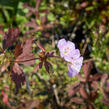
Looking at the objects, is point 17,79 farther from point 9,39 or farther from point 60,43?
point 60,43

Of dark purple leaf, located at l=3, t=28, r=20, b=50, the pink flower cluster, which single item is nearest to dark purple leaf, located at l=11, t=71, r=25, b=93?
dark purple leaf, located at l=3, t=28, r=20, b=50

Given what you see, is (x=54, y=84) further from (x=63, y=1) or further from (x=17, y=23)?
(x=63, y=1)

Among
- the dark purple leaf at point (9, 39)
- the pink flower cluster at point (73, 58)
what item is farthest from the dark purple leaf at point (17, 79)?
the pink flower cluster at point (73, 58)

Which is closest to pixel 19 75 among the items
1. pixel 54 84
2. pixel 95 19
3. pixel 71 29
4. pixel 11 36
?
pixel 11 36

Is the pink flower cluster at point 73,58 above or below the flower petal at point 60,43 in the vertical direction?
below

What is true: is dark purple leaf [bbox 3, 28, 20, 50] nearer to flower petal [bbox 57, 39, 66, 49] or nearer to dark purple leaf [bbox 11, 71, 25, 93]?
dark purple leaf [bbox 11, 71, 25, 93]

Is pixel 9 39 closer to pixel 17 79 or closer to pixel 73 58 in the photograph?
pixel 17 79

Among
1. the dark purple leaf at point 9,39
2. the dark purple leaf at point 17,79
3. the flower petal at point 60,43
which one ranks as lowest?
the dark purple leaf at point 17,79

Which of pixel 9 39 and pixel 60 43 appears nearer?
pixel 60 43

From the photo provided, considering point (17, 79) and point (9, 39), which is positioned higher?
point (9, 39)

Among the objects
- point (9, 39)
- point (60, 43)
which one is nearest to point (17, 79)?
point (9, 39)

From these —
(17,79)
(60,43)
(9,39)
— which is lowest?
(17,79)

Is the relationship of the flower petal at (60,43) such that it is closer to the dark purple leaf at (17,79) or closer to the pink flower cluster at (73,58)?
the pink flower cluster at (73,58)
